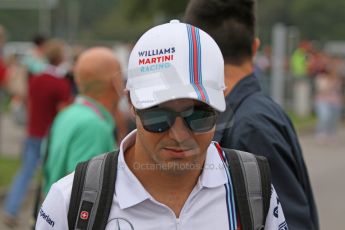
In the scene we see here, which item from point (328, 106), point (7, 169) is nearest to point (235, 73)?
point (7, 169)

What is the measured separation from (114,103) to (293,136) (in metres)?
1.98

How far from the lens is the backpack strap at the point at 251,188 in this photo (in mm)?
2211

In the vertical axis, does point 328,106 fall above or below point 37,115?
below

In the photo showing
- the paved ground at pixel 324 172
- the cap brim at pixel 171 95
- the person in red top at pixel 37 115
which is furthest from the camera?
the paved ground at pixel 324 172

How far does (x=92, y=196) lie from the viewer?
2.15 m

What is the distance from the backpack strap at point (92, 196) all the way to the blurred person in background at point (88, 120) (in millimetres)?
1618

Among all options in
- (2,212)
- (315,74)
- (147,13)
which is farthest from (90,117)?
(147,13)

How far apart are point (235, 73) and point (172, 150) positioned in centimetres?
114

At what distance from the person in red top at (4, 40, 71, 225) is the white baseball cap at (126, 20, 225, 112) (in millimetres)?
6081

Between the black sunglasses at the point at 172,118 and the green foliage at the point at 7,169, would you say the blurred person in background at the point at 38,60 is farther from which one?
the black sunglasses at the point at 172,118

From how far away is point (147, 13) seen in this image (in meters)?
26.6

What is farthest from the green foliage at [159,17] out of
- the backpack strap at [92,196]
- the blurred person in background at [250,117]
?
the backpack strap at [92,196]

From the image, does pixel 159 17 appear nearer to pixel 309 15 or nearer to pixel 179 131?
pixel 309 15

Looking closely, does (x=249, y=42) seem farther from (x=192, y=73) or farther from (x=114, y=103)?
(x=114, y=103)
